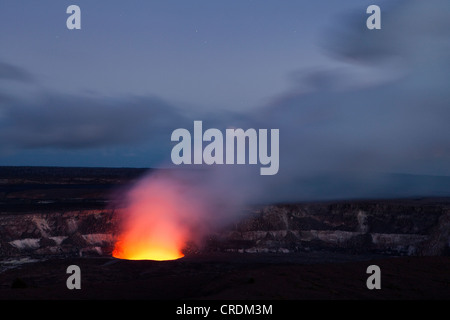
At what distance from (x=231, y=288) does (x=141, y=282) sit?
268 inches

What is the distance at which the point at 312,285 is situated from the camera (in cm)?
1648

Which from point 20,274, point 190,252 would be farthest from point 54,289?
point 190,252

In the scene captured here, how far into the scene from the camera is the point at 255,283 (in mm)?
16031

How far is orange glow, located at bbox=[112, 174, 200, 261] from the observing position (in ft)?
115

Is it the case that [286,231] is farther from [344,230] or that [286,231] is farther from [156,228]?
[156,228]

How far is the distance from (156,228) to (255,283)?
77.2 feet

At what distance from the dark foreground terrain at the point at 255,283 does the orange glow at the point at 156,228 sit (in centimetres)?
851

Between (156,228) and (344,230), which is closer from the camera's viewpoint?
(156,228)

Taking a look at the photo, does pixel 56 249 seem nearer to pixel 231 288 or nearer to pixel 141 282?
pixel 141 282

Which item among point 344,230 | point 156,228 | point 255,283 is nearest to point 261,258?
point 156,228

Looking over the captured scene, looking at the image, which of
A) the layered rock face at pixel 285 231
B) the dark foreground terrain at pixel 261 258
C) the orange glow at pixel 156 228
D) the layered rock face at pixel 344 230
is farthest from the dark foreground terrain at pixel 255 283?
the layered rock face at pixel 344 230

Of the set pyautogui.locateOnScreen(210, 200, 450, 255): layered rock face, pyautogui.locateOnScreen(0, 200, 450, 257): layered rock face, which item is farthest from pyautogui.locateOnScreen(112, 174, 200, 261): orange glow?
pyautogui.locateOnScreen(210, 200, 450, 255): layered rock face
